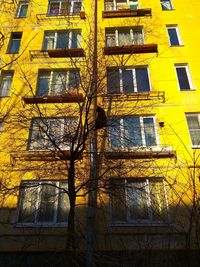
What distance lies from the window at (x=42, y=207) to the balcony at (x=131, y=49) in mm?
8804

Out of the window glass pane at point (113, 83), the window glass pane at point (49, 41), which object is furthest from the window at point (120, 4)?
the window glass pane at point (113, 83)

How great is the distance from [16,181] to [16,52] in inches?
360

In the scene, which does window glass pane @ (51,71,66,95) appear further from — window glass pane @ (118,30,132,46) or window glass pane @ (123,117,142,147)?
window glass pane @ (118,30,132,46)

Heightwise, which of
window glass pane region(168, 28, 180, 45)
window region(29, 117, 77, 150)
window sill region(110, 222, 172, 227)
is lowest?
window sill region(110, 222, 172, 227)

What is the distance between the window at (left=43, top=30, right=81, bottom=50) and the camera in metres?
17.3

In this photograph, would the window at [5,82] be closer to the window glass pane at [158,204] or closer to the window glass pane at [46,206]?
the window glass pane at [46,206]

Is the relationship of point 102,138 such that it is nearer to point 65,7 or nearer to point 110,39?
point 110,39

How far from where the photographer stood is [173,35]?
17281 millimetres

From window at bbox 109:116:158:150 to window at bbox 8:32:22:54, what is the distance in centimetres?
909

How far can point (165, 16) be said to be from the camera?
59.4ft

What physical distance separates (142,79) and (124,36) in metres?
4.08

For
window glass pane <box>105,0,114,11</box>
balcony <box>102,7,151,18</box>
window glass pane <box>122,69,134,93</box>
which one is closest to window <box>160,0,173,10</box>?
balcony <box>102,7,151,18</box>

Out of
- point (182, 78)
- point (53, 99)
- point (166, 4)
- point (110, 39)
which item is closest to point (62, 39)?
point (110, 39)

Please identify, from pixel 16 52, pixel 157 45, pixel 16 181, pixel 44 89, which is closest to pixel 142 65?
pixel 157 45
